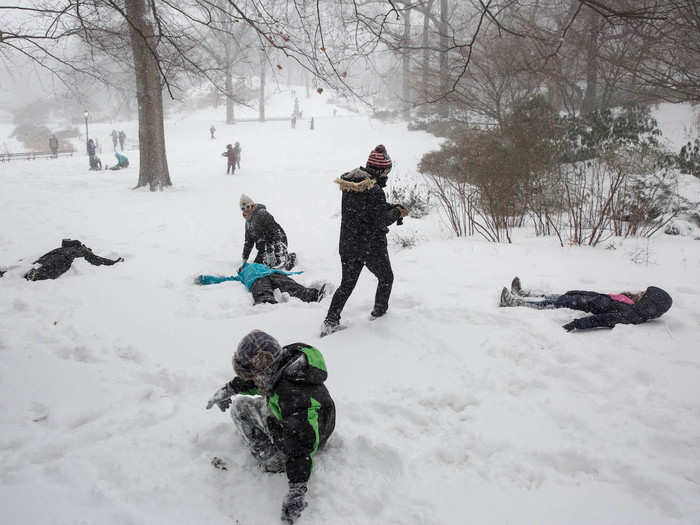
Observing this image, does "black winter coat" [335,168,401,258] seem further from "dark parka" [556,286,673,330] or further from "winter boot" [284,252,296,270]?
"winter boot" [284,252,296,270]

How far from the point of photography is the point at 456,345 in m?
3.65

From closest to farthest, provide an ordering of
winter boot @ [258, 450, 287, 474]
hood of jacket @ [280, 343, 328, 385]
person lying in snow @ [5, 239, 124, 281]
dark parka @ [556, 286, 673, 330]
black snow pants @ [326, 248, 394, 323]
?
hood of jacket @ [280, 343, 328, 385] < winter boot @ [258, 450, 287, 474] < dark parka @ [556, 286, 673, 330] < black snow pants @ [326, 248, 394, 323] < person lying in snow @ [5, 239, 124, 281]

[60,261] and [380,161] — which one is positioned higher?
[380,161]

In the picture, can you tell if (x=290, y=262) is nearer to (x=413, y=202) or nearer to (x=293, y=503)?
(x=293, y=503)

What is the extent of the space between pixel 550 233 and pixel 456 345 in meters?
4.47

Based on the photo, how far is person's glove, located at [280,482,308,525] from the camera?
2102mm

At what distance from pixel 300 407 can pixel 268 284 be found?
306 cm

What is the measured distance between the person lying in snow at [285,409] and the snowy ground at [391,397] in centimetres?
14

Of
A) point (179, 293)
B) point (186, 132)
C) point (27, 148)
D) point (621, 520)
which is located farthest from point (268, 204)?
point (27, 148)

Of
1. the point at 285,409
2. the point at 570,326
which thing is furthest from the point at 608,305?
the point at 285,409

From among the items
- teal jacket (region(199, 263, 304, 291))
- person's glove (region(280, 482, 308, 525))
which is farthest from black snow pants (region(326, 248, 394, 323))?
person's glove (region(280, 482, 308, 525))

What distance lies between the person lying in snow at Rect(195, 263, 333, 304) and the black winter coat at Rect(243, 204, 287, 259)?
547 millimetres

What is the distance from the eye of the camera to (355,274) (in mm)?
3965

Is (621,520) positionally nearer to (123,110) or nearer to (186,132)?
(186,132)
